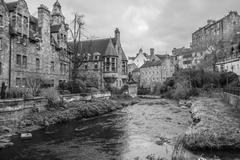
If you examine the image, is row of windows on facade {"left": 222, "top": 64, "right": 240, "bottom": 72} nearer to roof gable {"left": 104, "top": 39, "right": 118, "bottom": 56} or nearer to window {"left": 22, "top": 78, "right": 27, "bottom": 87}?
roof gable {"left": 104, "top": 39, "right": 118, "bottom": 56}

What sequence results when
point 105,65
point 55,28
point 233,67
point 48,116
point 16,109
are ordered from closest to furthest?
point 16,109 < point 48,116 < point 55,28 < point 105,65 < point 233,67

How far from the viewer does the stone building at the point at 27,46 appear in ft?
75.7

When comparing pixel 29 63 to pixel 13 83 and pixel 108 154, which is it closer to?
pixel 13 83

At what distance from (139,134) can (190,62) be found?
61435 mm

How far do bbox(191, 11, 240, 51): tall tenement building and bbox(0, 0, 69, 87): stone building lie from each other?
5217 cm

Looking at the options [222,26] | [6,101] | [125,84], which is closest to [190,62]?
[222,26]

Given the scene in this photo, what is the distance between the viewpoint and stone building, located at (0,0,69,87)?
23062 mm

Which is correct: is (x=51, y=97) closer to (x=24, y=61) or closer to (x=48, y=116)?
(x=48, y=116)

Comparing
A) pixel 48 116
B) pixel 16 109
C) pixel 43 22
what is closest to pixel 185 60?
pixel 43 22

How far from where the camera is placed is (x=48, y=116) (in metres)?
20.7

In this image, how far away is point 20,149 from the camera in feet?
41.3

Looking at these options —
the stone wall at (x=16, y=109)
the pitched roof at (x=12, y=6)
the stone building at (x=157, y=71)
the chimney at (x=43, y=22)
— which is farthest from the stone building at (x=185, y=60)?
the stone wall at (x=16, y=109)

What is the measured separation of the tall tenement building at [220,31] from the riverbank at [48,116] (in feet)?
177

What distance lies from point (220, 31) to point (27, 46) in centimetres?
6483
